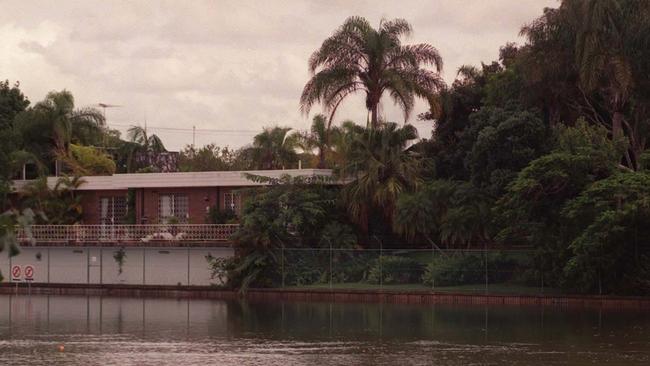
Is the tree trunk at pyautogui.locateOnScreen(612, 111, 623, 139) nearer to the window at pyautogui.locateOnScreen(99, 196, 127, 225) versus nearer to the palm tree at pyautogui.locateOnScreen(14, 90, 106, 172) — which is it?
the window at pyautogui.locateOnScreen(99, 196, 127, 225)

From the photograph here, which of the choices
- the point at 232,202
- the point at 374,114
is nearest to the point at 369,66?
the point at 374,114

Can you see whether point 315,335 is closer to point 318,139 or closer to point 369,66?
point 369,66

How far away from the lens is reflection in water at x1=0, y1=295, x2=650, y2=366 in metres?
27.4

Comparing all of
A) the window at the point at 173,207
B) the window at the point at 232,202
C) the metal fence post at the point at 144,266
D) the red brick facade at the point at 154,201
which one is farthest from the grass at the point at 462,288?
the window at the point at 173,207

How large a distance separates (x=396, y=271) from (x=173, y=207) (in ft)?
56.9

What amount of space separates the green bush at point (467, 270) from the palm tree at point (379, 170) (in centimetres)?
425

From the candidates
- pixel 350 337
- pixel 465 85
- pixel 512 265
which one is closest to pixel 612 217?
pixel 512 265

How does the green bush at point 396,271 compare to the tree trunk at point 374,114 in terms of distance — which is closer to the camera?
the green bush at point 396,271

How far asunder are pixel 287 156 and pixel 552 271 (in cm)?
3937

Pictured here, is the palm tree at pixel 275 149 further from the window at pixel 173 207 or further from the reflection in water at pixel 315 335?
the reflection in water at pixel 315 335

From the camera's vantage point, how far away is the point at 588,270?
43125 mm

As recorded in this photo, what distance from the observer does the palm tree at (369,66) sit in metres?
54.6

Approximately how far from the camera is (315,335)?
33312mm

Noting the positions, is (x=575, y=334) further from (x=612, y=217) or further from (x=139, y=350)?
(x=139, y=350)
